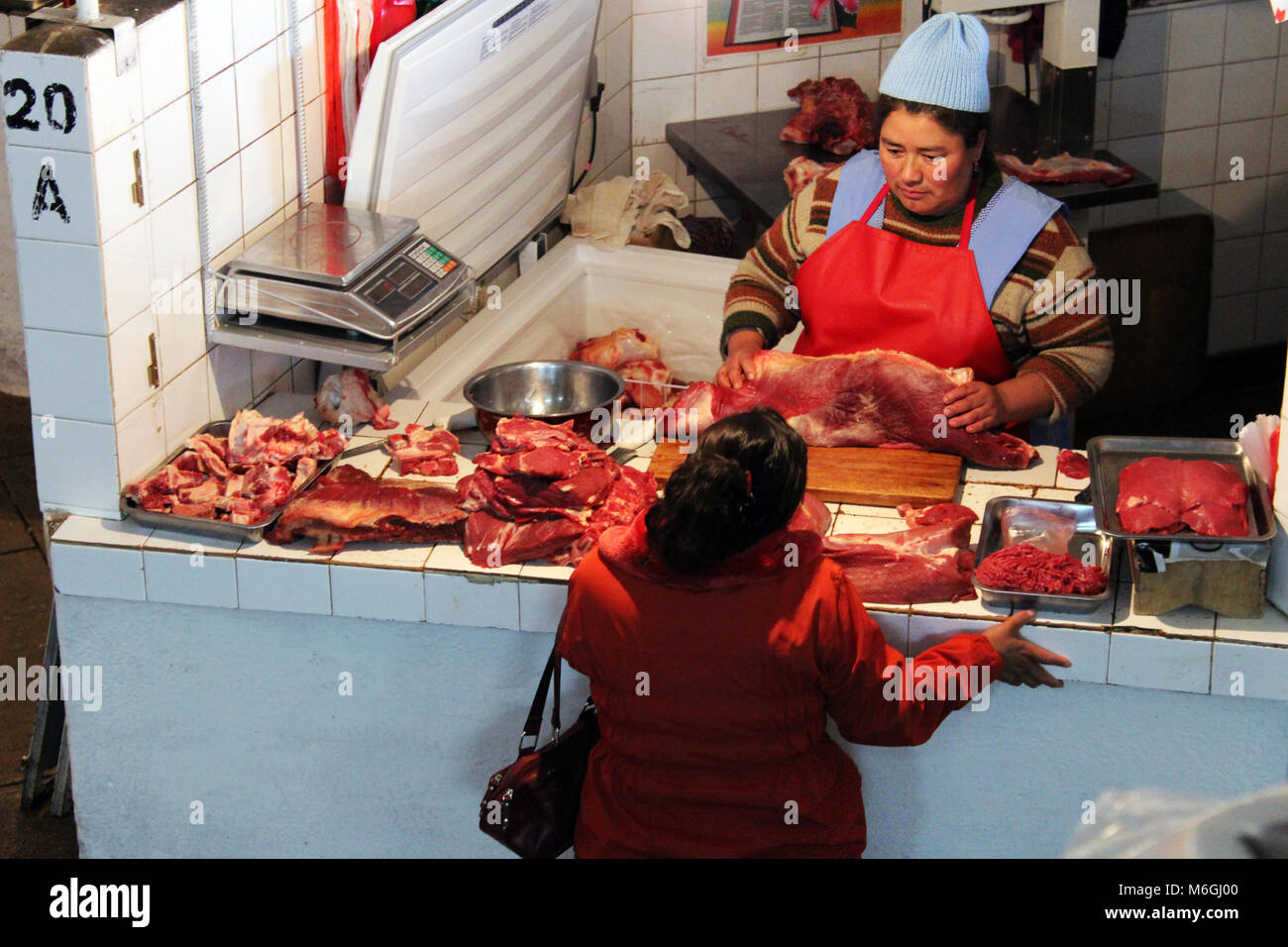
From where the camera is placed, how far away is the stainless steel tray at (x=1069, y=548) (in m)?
3.19

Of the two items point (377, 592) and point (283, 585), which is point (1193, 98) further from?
point (283, 585)

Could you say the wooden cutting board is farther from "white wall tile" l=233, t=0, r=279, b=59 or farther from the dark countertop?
the dark countertop

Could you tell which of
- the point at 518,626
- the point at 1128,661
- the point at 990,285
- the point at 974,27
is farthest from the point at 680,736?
the point at 974,27

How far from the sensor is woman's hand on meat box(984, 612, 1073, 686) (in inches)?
124

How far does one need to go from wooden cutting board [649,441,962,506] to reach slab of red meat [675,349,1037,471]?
4cm

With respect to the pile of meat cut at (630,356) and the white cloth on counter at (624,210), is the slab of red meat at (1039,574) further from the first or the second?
the white cloth on counter at (624,210)

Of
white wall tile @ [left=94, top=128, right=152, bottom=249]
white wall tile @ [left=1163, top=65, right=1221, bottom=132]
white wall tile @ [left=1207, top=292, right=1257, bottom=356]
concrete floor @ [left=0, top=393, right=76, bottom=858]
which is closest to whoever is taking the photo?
white wall tile @ [left=94, top=128, right=152, bottom=249]

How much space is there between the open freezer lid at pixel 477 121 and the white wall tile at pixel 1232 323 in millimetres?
3149

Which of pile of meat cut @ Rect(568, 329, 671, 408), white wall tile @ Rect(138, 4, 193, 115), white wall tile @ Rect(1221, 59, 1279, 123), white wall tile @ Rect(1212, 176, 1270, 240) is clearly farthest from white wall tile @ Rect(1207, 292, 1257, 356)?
white wall tile @ Rect(138, 4, 193, 115)

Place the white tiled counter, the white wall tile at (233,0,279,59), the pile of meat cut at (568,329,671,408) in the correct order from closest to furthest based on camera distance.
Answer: the white tiled counter → the white wall tile at (233,0,279,59) → the pile of meat cut at (568,329,671,408)

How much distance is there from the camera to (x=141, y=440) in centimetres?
364

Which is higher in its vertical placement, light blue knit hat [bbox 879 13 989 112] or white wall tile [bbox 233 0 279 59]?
white wall tile [bbox 233 0 279 59]

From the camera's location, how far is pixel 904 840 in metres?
3.51

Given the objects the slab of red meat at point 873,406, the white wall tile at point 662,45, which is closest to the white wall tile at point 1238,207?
the white wall tile at point 662,45
